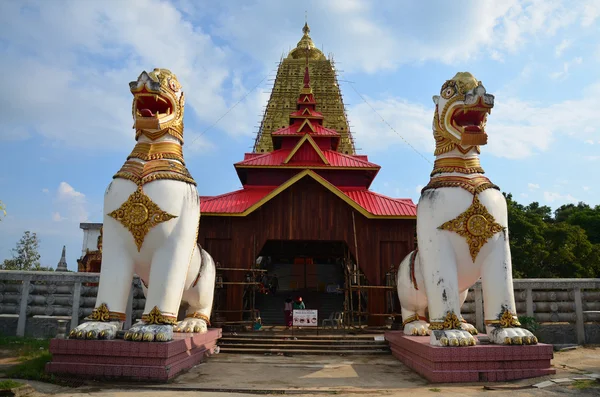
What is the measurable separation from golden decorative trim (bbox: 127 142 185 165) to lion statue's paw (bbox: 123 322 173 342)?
2.19 metres

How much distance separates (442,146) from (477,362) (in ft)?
9.33

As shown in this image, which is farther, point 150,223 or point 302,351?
point 302,351

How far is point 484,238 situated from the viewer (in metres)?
5.83

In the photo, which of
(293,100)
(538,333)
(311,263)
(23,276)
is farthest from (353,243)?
(293,100)

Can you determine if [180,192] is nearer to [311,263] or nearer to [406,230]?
[406,230]

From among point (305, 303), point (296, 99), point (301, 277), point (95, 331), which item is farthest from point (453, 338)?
point (296, 99)

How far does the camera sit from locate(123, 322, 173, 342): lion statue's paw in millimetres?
5367

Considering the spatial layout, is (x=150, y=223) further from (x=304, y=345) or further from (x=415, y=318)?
(x=415, y=318)

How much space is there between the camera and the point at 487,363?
209 inches

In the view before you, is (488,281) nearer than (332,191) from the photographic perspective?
Yes

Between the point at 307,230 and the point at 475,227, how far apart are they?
6.09 metres

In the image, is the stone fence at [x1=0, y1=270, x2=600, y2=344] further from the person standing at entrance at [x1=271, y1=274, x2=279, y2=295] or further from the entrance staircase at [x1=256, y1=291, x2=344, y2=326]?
the person standing at entrance at [x1=271, y1=274, x2=279, y2=295]

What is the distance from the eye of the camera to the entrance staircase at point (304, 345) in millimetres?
8188

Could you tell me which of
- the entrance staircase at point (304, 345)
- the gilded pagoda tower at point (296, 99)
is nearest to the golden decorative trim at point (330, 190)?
the entrance staircase at point (304, 345)
